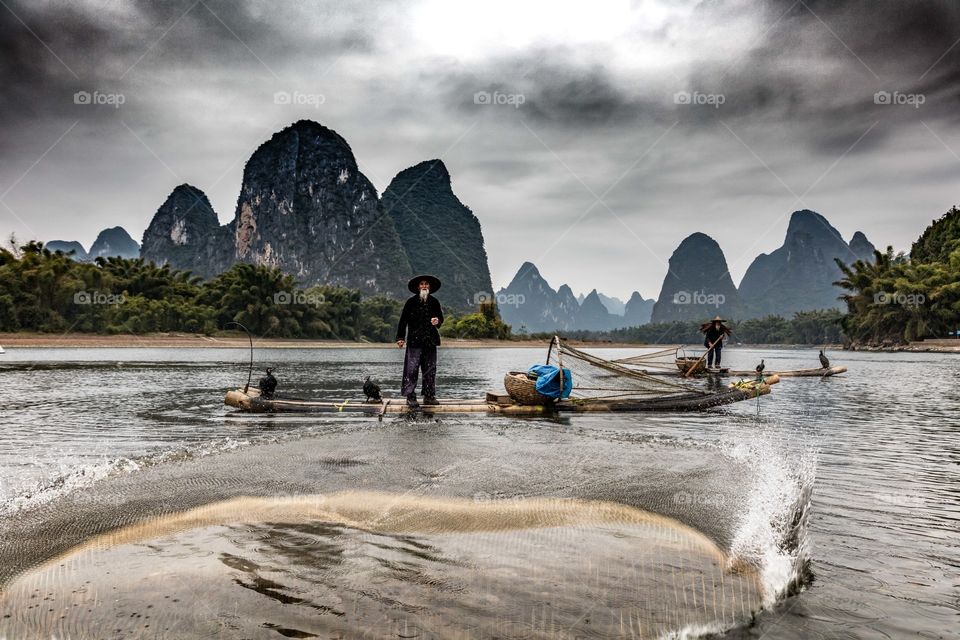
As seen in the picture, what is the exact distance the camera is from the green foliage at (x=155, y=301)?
4585 centimetres

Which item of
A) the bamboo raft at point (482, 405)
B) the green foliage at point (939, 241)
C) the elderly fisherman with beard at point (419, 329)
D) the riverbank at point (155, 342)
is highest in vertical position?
the green foliage at point (939, 241)

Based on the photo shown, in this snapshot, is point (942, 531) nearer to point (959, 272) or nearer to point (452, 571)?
point (452, 571)

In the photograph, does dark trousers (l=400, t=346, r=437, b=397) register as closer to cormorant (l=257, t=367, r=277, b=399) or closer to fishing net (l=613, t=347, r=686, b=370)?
cormorant (l=257, t=367, r=277, b=399)

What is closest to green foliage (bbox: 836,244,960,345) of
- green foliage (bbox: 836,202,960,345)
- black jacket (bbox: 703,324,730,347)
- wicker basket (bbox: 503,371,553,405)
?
green foliage (bbox: 836,202,960,345)

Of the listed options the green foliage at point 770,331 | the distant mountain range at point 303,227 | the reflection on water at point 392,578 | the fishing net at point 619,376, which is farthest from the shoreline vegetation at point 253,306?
the distant mountain range at point 303,227

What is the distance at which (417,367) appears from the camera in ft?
32.8

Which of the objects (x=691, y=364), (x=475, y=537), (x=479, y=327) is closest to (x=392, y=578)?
(x=475, y=537)

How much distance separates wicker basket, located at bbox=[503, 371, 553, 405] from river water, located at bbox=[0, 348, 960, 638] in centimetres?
243

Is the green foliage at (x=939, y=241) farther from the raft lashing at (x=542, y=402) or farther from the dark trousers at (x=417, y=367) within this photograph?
the dark trousers at (x=417, y=367)

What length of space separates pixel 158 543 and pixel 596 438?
5.98 metres

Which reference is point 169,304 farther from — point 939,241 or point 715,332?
point 939,241

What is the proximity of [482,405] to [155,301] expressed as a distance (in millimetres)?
56302

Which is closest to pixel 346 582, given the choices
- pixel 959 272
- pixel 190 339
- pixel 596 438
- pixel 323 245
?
pixel 596 438

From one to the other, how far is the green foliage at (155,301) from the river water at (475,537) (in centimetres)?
4915
